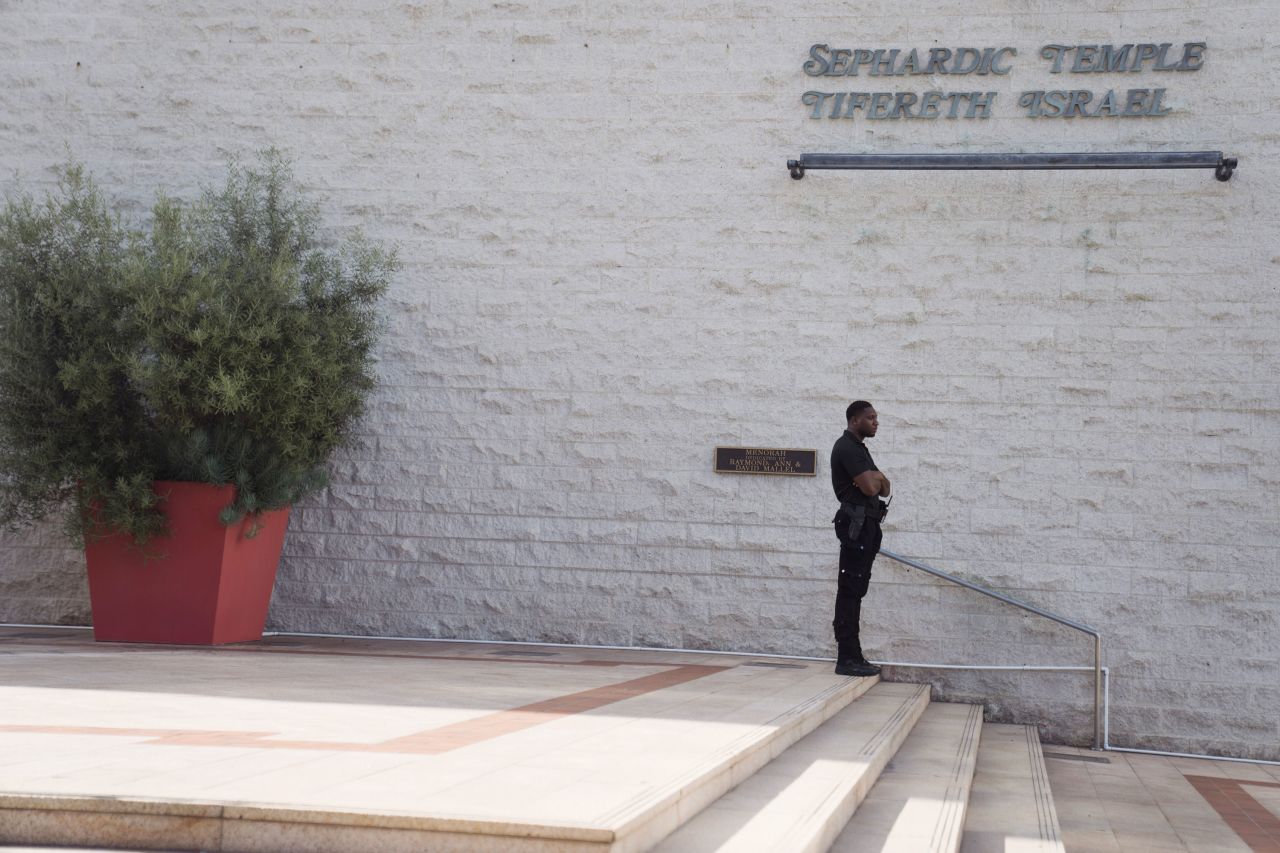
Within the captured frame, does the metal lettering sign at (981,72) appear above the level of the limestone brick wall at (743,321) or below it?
above

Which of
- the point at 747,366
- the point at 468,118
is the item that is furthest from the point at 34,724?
the point at 468,118

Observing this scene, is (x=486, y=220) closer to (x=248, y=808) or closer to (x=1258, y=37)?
(x=1258, y=37)

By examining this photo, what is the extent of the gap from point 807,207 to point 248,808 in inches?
245

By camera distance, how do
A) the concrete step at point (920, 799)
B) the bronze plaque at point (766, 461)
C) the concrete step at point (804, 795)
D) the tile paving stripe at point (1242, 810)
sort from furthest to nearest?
the bronze plaque at point (766, 461) < the tile paving stripe at point (1242, 810) < the concrete step at point (920, 799) < the concrete step at point (804, 795)

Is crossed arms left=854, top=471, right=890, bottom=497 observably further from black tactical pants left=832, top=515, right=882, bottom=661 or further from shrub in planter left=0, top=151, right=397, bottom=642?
shrub in planter left=0, top=151, right=397, bottom=642

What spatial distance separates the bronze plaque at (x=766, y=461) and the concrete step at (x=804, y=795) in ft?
7.51

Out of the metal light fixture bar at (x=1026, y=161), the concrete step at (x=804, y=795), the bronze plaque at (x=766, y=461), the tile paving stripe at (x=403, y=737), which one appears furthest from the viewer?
the bronze plaque at (x=766, y=461)

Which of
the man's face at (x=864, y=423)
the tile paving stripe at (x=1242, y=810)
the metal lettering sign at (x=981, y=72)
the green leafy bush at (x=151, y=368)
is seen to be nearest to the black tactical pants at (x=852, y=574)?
the man's face at (x=864, y=423)

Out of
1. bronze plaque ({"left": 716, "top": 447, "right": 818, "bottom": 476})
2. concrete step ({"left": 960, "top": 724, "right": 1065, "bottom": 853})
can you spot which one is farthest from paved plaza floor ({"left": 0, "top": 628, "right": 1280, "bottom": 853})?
bronze plaque ({"left": 716, "top": 447, "right": 818, "bottom": 476})

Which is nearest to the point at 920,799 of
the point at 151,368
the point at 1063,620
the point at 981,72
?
the point at 1063,620

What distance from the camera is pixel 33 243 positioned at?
24.1 ft

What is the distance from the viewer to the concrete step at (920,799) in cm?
362

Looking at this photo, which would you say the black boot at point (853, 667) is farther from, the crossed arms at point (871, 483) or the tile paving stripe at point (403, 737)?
the tile paving stripe at point (403, 737)

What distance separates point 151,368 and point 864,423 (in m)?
4.08
